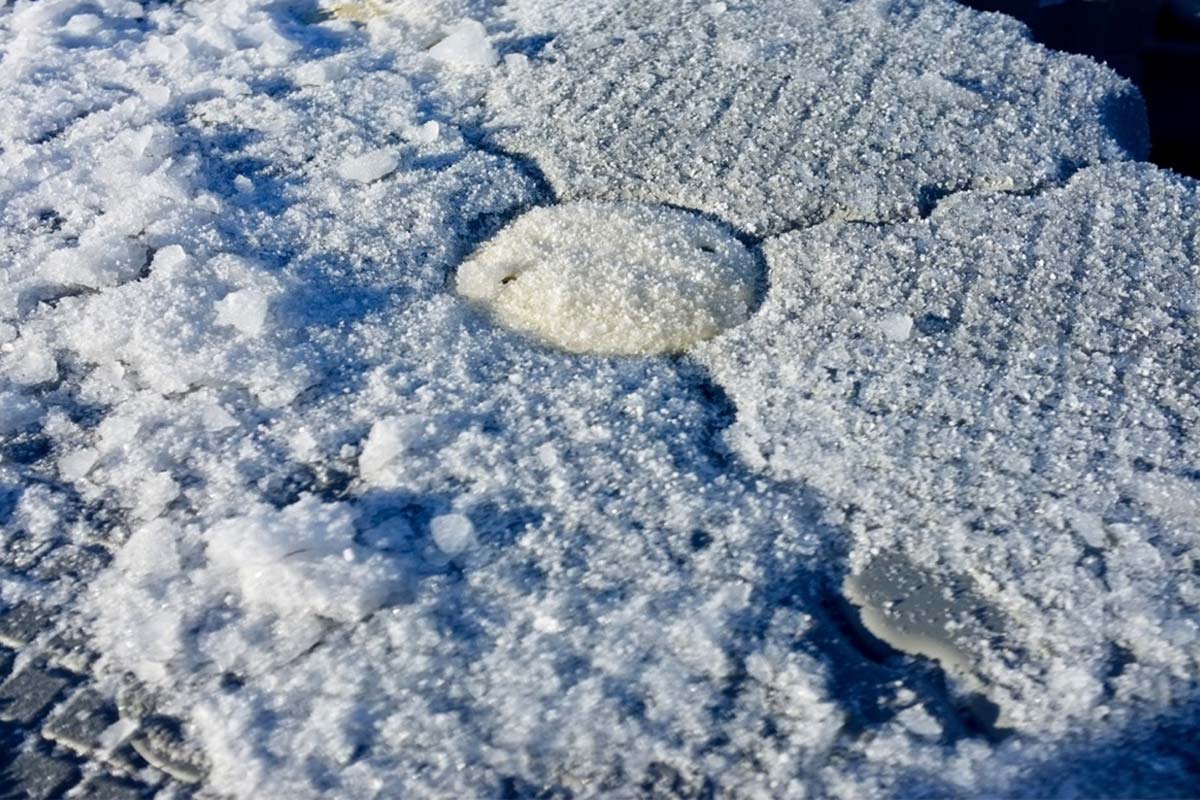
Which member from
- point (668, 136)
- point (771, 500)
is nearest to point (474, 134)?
point (668, 136)

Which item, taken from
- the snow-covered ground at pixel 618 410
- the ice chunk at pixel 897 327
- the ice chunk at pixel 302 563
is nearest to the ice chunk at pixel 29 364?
the snow-covered ground at pixel 618 410

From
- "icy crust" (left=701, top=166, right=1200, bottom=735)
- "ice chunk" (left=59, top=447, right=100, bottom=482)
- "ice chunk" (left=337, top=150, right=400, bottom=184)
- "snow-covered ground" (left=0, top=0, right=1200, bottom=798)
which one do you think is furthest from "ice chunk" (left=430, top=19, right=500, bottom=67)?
"ice chunk" (left=59, top=447, right=100, bottom=482)

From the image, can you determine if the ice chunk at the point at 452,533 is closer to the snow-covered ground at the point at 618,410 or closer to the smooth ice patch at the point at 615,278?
the snow-covered ground at the point at 618,410

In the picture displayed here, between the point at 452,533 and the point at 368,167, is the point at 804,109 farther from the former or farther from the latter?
the point at 452,533

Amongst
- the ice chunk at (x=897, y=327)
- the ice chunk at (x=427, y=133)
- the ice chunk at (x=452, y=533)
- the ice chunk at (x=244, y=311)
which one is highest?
the ice chunk at (x=897, y=327)

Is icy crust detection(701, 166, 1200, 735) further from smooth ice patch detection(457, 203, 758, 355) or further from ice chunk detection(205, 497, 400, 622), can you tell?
ice chunk detection(205, 497, 400, 622)

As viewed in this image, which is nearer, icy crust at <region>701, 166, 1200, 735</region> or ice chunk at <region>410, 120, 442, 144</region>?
icy crust at <region>701, 166, 1200, 735</region>

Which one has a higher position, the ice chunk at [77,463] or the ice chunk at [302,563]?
the ice chunk at [302,563]

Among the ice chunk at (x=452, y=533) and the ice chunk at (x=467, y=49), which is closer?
the ice chunk at (x=452, y=533)
